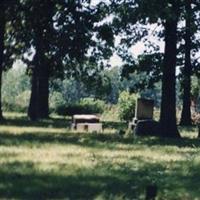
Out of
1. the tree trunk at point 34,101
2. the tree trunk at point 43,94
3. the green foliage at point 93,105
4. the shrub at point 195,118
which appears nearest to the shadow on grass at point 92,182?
the tree trunk at point 34,101

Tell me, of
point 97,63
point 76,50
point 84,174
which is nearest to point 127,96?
point 97,63

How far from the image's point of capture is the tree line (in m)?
28.8

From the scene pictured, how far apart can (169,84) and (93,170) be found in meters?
15.4

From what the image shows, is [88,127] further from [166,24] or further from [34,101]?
[34,101]

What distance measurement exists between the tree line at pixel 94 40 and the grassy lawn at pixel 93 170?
747 cm

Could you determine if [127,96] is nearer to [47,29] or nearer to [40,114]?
[40,114]

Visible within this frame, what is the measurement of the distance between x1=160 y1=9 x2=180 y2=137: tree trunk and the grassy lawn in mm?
7157

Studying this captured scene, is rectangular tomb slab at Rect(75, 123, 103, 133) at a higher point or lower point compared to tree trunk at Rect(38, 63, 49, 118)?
lower

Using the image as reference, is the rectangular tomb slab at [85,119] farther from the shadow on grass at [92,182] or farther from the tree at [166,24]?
the shadow on grass at [92,182]

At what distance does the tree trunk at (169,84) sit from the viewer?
29250mm

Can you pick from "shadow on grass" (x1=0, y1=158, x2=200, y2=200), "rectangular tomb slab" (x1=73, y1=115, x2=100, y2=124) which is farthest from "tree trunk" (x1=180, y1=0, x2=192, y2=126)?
"shadow on grass" (x1=0, y1=158, x2=200, y2=200)

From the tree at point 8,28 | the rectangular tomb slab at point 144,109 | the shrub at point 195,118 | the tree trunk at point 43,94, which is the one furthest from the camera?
the shrub at point 195,118

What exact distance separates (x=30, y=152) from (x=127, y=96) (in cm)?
3678

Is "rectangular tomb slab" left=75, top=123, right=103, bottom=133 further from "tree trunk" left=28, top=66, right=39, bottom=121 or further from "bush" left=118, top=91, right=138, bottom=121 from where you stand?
"bush" left=118, top=91, right=138, bottom=121
